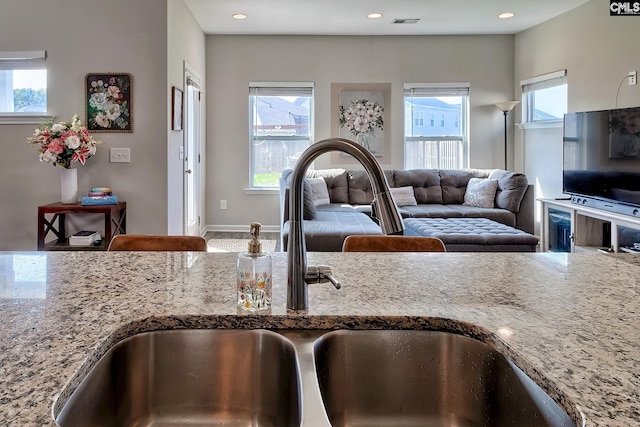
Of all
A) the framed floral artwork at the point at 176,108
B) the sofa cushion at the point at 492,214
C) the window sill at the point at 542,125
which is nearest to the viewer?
the framed floral artwork at the point at 176,108

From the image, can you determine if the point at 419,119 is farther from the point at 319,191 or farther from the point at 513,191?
the point at 319,191

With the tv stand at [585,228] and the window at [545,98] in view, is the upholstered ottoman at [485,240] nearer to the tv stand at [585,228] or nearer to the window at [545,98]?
the tv stand at [585,228]

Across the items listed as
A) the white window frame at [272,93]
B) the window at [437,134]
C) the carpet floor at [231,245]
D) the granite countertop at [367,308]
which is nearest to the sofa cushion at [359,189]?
the window at [437,134]

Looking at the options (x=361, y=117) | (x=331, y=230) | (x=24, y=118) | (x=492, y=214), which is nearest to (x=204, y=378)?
(x=331, y=230)

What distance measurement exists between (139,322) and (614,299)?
3.11 ft

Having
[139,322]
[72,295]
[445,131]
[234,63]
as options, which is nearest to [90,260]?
[72,295]

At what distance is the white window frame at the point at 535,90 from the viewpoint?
5354 millimetres

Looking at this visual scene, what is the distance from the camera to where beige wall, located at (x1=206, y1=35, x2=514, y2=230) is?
618cm

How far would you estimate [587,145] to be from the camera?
172 inches

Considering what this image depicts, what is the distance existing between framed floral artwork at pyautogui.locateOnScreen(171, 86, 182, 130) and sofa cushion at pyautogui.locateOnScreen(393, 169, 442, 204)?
274 cm

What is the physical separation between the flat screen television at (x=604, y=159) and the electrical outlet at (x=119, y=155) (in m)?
4.19

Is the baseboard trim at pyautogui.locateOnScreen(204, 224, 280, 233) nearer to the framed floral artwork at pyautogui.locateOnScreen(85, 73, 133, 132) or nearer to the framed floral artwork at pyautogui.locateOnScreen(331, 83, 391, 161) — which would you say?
the framed floral artwork at pyautogui.locateOnScreen(331, 83, 391, 161)

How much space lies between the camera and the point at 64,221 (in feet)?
13.0

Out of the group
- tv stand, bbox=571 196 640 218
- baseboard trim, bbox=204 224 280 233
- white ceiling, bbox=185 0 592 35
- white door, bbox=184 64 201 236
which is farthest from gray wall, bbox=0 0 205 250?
tv stand, bbox=571 196 640 218
